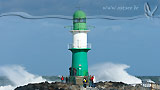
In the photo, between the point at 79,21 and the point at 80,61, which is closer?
the point at 80,61

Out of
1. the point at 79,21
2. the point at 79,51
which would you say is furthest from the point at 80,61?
the point at 79,21

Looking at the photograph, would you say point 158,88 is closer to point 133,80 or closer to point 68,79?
point 68,79

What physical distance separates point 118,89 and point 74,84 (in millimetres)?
4703

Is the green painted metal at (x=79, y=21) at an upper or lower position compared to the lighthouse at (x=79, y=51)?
upper

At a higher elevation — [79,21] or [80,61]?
[79,21]

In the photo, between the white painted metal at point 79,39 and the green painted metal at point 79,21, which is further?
the green painted metal at point 79,21

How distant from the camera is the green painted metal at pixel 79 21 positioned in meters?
37.1

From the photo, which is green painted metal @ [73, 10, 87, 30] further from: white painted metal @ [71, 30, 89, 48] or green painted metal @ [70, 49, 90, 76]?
green painted metal @ [70, 49, 90, 76]

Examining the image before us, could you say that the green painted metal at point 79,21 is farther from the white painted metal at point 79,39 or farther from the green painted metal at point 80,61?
the green painted metal at point 80,61

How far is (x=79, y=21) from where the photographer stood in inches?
1468

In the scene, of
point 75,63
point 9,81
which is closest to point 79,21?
point 75,63

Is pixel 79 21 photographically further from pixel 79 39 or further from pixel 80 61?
pixel 80 61

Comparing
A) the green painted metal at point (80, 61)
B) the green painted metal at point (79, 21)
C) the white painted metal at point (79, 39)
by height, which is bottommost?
the green painted metal at point (80, 61)

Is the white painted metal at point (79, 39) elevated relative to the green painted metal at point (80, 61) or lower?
elevated
